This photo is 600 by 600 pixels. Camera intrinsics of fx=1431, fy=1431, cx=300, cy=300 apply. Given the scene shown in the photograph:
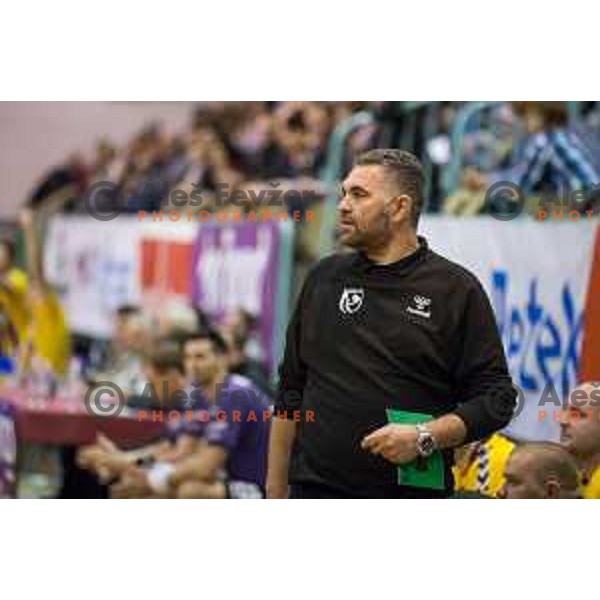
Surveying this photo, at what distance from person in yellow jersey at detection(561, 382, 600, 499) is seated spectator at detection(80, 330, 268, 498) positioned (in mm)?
892

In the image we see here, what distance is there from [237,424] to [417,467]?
602 millimetres

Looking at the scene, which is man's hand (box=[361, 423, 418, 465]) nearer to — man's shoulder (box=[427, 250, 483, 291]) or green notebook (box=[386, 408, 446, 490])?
green notebook (box=[386, 408, 446, 490])

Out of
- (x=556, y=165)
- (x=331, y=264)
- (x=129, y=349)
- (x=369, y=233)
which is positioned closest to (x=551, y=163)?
(x=556, y=165)

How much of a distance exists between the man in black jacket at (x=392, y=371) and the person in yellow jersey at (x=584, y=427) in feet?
1.02

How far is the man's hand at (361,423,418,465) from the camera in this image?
389 centimetres

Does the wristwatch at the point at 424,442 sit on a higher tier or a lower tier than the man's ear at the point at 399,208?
lower

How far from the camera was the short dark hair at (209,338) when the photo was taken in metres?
4.24

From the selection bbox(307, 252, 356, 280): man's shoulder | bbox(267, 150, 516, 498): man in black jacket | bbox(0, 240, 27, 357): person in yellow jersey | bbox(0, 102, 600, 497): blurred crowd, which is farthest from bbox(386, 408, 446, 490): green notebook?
bbox(0, 240, 27, 357): person in yellow jersey

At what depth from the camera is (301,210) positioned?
4188mm

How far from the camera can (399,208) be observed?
13.0 feet

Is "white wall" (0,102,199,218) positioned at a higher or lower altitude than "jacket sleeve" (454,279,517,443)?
higher

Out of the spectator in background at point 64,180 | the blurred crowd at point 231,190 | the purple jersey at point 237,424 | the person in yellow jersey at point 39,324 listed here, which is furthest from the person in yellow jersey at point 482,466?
the spectator in background at point 64,180

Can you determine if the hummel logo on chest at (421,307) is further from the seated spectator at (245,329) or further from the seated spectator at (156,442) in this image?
the seated spectator at (156,442)

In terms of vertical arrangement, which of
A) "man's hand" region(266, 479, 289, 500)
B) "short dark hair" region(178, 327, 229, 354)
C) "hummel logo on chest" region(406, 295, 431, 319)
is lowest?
"man's hand" region(266, 479, 289, 500)
